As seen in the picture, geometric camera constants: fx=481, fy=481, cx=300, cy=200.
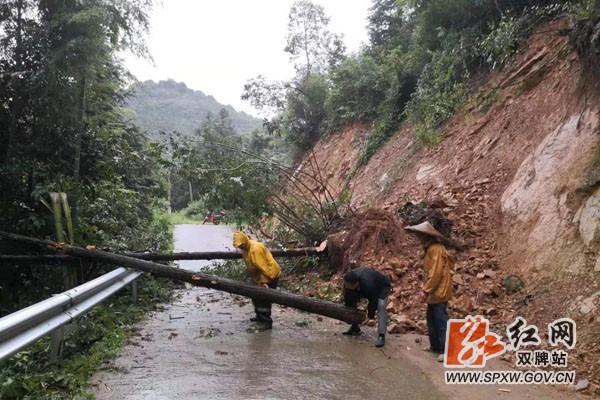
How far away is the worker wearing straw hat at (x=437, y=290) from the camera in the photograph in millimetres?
5742

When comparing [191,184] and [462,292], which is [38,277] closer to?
[191,184]

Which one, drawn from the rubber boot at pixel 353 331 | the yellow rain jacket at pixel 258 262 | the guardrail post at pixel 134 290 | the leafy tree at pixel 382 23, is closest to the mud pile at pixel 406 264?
the rubber boot at pixel 353 331

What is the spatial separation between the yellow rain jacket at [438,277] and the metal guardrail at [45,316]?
3.92 meters

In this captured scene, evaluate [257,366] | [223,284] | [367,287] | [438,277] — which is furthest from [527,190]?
[257,366]

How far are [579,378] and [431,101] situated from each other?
10.5 m

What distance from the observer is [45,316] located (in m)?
4.25

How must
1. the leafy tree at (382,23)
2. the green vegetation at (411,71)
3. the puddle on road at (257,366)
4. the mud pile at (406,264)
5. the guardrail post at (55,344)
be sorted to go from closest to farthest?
1. the puddle on road at (257,366)
2. the guardrail post at (55,344)
3. the mud pile at (406,264)
4. the green vegetation at (411,71)
5. the leafy tree at (382,23)

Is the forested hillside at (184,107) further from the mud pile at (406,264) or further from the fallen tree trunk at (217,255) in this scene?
the mud pile at (406,264)

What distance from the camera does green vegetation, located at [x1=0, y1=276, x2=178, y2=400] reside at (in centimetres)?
406

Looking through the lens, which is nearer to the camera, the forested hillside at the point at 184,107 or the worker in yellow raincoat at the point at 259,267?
the worker in yellow raincoat at the point at 259,267

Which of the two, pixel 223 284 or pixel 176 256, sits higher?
pixel 176 256

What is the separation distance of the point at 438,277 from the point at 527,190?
2.85 metres

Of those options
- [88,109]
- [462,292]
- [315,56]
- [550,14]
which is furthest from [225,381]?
[315,56]

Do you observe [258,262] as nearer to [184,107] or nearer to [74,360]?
[74,360]
